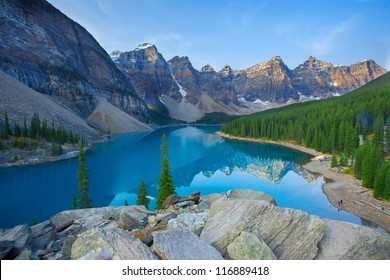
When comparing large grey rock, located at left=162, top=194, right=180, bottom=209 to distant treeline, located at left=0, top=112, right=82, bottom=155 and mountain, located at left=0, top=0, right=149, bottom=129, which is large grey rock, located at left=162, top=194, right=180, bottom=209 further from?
mountain, located at left=0, top=0, right=149, bottom=129

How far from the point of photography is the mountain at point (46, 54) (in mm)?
123562

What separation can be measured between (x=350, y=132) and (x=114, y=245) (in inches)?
2894

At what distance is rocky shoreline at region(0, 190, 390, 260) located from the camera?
8586 mm

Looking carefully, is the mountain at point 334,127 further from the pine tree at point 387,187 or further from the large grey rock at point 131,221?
the large grey rock at point 131,221

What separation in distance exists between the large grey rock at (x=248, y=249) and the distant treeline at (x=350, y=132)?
33178mm

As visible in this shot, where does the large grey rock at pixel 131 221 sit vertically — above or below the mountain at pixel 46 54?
below

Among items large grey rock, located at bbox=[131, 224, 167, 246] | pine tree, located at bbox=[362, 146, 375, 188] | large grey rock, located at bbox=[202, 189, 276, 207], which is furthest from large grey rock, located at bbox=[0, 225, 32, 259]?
pine tree, located at bbox=[362, 146, 375, 188]

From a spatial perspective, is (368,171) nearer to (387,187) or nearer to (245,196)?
(387,187)

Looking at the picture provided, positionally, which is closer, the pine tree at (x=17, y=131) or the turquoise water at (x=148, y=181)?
the turquoise water at (x=148, y=181)

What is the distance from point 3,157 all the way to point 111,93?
145445 mm

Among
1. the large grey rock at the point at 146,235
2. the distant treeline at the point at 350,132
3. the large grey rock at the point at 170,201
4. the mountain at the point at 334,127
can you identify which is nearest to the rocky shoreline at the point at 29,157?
the large grey rock at the point at 170,201

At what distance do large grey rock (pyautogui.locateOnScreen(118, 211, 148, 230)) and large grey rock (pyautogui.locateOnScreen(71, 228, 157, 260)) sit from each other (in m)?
3.75

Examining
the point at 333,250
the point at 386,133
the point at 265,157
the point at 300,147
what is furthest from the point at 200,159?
the point at 333,250

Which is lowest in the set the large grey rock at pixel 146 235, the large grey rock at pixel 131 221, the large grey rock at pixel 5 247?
the large grey rock at pixel 131 221
